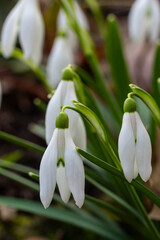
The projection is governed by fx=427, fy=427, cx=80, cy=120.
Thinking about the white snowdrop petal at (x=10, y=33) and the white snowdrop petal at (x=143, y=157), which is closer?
the white snowdrop petal at (x=143, y=157)

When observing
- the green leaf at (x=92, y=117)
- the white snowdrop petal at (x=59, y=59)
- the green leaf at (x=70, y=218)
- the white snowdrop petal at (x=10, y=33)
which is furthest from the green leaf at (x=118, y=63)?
the green leaf at (x=92, y=117)

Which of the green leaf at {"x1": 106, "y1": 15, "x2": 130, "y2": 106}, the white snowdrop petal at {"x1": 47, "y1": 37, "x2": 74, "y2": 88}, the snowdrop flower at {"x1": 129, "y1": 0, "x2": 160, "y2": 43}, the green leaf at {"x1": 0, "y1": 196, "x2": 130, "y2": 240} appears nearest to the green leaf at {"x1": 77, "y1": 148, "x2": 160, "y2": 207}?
the green leaf at {"x1": 0, "y1": 196, "x2": 130, "y2": 240}

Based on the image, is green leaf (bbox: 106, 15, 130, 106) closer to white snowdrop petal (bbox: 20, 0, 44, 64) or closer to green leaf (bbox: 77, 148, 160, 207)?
white snowdrop petal (bbox: 20, 0, 44, 64)

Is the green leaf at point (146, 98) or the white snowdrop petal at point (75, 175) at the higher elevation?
the green leaf at point (146, 98)

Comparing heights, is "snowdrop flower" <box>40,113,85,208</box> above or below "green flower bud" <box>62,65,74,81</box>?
below

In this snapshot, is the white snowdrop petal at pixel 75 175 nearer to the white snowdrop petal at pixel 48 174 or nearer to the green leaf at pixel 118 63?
the white snowdrop petal at pixel 48 174

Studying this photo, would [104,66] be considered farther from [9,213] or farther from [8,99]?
[9,213]

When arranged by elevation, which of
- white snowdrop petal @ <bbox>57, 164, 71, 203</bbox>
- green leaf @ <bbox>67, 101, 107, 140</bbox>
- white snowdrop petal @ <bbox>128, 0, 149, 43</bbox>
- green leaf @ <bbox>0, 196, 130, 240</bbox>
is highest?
white snowdrop petal @ <bbox>128, 0, 149, 43</bbox>
